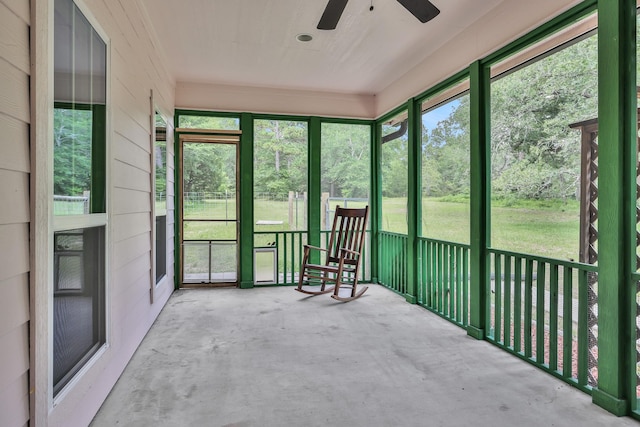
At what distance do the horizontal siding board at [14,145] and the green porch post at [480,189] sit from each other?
3028 mm

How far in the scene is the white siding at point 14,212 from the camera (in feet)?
3.77

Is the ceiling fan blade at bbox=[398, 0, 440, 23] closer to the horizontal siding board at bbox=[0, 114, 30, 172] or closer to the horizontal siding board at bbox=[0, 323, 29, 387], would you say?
the horizontal siding board at bbox=[0, 114, 30, 172]

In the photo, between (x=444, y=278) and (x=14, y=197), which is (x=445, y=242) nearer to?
(x=444, y=278)

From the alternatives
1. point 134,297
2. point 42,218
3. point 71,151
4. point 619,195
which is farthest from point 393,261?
point 42,218

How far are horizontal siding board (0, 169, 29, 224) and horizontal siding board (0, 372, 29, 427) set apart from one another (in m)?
0.53

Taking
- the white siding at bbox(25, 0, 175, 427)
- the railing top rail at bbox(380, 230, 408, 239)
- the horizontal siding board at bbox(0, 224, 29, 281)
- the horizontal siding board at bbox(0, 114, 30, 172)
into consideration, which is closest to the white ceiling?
the white siding at bbox(25, 0, 175, 427)

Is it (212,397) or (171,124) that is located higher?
(171,124)

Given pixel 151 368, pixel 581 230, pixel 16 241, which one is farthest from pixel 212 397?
pixel 581 230

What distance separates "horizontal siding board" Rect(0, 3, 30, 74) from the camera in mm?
1158

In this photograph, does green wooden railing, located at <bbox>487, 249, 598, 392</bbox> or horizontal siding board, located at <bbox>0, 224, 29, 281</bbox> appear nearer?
horizontal siding board, located at <bbox>0, 224, 29, 281</bbox>

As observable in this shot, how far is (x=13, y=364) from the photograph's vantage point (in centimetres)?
120

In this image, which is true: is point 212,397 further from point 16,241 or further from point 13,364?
point 16,241

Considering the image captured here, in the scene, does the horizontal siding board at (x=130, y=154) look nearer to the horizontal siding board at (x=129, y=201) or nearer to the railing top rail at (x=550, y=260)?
the horizontal siding board at (x=129, y=201)

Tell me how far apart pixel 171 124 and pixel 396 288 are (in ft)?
11.7
